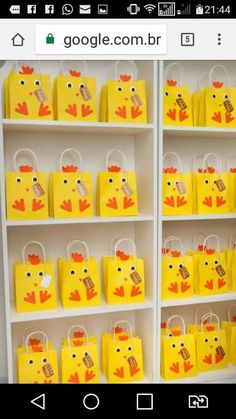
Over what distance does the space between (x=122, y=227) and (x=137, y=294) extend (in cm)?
27

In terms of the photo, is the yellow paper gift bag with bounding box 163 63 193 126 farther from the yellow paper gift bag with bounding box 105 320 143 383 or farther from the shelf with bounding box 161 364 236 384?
the shelf with bounding box 161 364 236 384

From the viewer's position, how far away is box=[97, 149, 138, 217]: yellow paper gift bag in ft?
3.74

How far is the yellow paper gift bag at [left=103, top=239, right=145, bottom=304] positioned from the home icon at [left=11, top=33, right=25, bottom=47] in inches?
32.2

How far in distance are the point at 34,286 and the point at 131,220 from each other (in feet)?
1.24

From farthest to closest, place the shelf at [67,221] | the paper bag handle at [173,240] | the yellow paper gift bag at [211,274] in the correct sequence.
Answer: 1. the paper bag handle at [173,240]
2. the yellow paper gift bag at [211,274]
3. the shelf at [67,221]

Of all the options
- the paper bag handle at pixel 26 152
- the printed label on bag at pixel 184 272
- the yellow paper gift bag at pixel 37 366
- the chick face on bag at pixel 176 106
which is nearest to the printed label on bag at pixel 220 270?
the printed label on bag at pixel 184 272

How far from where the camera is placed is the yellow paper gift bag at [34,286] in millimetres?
1080

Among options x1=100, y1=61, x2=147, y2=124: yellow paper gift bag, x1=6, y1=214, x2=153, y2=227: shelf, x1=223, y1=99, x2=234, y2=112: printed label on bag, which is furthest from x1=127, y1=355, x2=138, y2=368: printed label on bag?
x1=223, y1=99, x2=234, y2=112: printed label on bag

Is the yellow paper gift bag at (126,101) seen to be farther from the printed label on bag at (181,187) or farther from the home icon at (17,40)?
the home icon at (17,40)

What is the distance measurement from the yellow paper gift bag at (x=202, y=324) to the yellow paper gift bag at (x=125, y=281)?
0.89ft

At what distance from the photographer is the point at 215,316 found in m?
1.38
